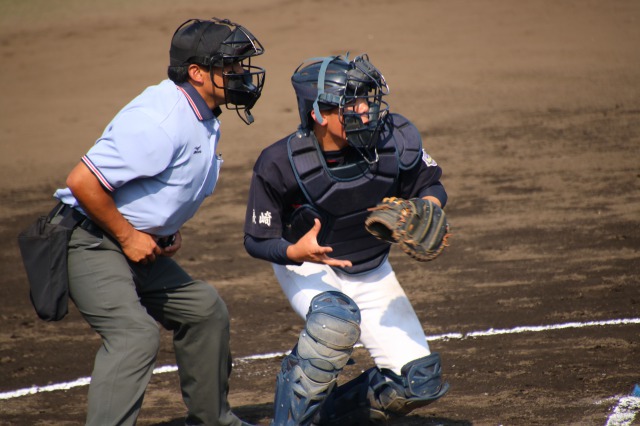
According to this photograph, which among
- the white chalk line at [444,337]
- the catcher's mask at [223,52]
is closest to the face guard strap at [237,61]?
the catcher's mask at [223,52]

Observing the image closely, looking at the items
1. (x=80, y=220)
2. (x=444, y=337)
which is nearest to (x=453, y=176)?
(x=444, y=337)

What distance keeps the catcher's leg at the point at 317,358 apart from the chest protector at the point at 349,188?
42 centimetres

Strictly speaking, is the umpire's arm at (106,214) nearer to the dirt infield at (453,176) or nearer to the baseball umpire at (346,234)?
the baseball umpire at (346,234)

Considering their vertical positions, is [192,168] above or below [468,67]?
above

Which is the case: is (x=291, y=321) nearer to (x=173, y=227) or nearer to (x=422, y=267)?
(x=422, y=267)

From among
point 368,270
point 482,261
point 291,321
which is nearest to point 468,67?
point 482,261

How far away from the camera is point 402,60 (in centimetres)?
1209

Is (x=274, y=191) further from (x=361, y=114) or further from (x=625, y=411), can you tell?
(x=625, y=411)

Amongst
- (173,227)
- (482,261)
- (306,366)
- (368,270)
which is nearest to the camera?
(306,366)

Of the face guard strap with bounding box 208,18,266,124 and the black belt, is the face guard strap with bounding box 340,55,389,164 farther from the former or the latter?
the black belt

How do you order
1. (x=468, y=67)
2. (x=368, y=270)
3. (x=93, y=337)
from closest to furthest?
(x=368, y=270), (x=93, y=337), (x=468, y=67)

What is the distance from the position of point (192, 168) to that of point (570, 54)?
8.77 metres

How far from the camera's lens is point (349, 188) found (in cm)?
427

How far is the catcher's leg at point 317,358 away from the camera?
12.9 ft
